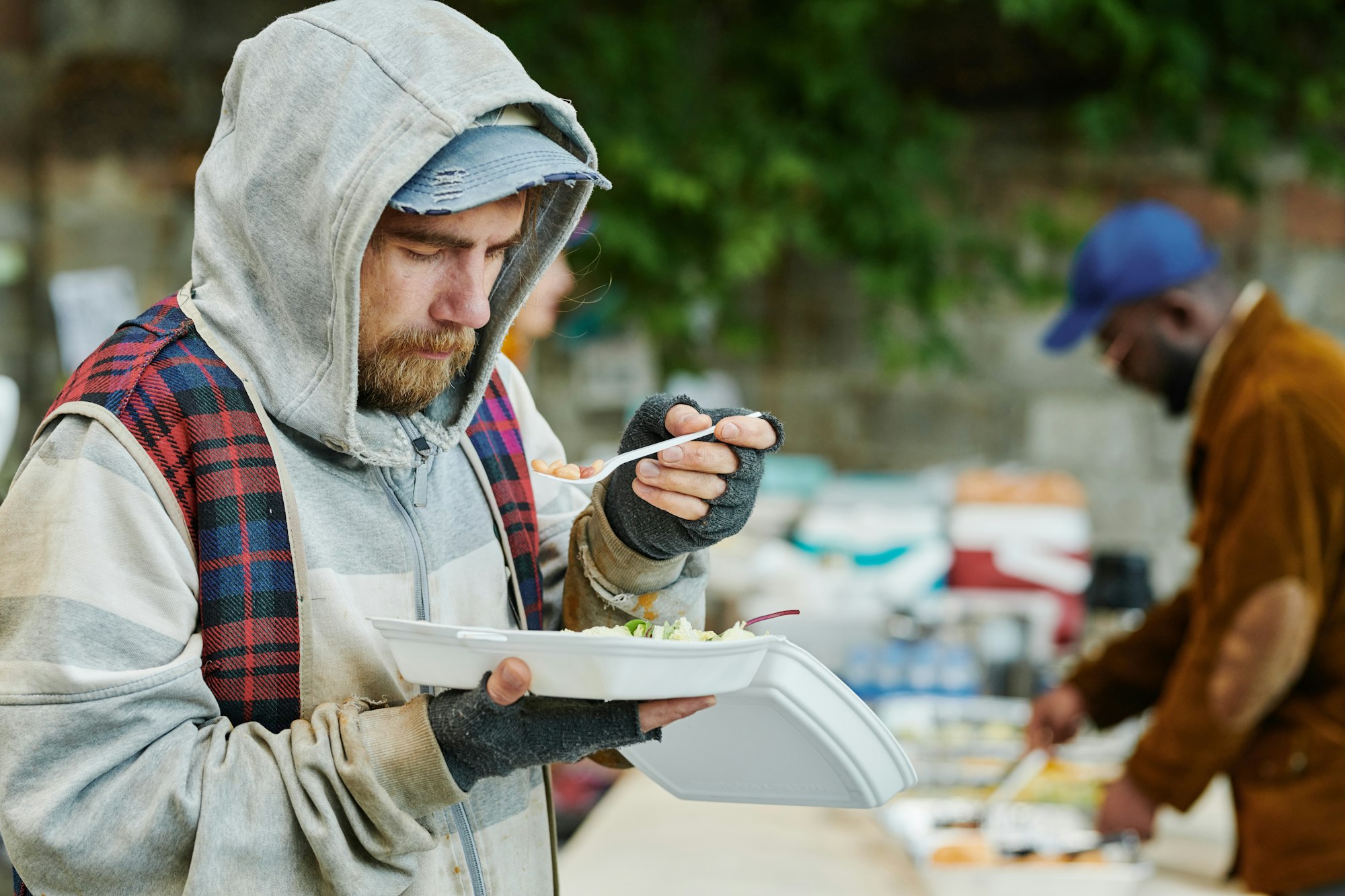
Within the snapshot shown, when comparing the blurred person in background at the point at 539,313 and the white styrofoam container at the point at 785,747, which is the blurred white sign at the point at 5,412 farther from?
the white styrofoam container at the point at 785,747

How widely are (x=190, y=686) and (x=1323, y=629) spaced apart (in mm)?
2294

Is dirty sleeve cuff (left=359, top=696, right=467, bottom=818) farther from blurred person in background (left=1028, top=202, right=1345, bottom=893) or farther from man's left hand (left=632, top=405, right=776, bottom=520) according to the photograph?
blurred person in background (left=1028, top=202, right=1345, bottom=893)

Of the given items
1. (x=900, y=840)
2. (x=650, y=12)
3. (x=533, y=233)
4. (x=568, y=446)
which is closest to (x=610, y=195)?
(x=650, y=12)

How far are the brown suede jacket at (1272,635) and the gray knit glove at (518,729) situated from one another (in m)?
1.86

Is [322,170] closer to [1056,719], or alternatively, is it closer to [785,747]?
[785,747]

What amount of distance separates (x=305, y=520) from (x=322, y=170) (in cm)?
32

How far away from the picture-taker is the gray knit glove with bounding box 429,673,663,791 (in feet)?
3.49

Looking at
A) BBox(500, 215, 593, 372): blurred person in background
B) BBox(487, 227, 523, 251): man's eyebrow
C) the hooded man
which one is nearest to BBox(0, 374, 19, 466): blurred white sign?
BBox(500, 215, 593, 372): blurred person in background

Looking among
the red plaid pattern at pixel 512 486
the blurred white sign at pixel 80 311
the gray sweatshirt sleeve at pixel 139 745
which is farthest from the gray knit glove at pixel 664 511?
the blurred white sign at pixel 80 311

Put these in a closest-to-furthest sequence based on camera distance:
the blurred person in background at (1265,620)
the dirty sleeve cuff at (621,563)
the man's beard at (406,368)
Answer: the man's beard at (406,368), the dirty sleeve cuff at (621,563), the blurred person in background at (1265,620)

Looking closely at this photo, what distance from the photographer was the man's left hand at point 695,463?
1.22 meters

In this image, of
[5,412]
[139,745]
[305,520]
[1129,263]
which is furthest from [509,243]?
[1129,263]

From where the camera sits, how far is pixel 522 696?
A: 1058 millimetres

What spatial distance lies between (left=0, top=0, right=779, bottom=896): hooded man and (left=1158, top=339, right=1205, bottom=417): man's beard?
7.09ft
